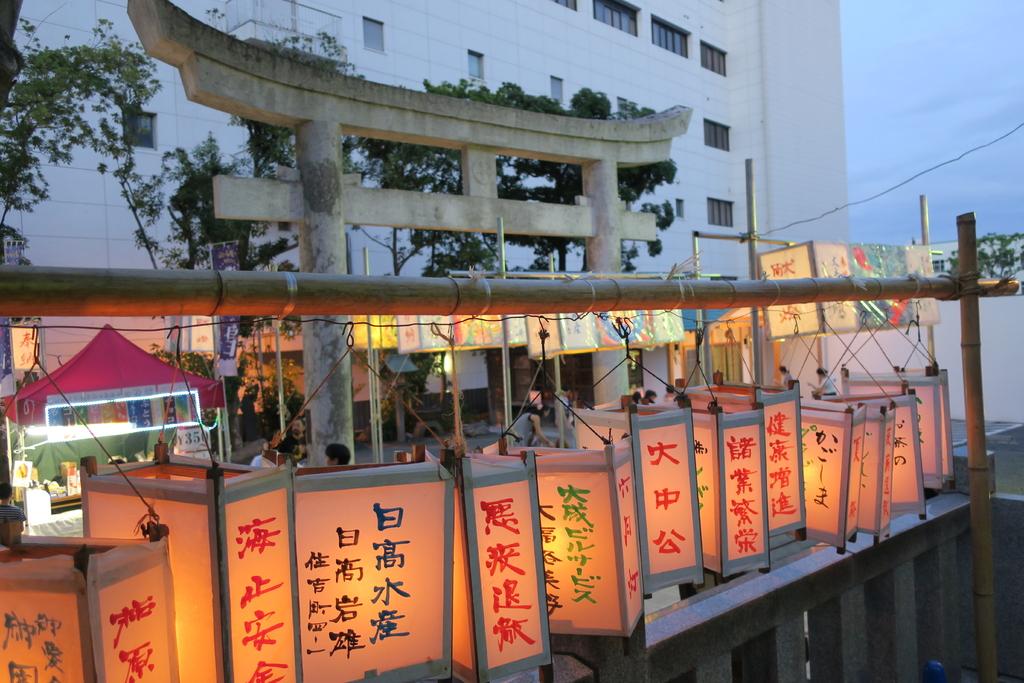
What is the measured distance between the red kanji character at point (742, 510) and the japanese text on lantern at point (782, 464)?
25 centimetres

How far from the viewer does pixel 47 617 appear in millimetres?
1729

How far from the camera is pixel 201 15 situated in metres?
17.4

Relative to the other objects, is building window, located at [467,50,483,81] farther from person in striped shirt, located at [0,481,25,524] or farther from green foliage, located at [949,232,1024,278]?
green foliage, located at [949,232,1024,278]

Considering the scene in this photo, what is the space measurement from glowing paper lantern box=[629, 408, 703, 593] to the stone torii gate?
5.73 m

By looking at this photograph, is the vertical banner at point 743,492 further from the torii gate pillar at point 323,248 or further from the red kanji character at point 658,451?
the torii gate pillar at point 323,248

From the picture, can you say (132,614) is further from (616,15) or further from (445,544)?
(616,15)

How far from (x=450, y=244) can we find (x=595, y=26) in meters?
11.6

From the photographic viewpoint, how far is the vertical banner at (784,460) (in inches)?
148

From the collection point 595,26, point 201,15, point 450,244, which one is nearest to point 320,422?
point 450,244

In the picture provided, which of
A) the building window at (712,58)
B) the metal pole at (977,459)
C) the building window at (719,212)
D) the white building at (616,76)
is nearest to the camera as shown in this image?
the metal pole at (977,459)

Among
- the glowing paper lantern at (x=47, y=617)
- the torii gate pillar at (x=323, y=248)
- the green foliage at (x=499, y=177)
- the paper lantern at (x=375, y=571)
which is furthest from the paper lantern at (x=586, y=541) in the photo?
the green foliage at (x=499, y=177)

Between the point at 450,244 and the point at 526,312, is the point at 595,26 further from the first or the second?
the point at 526,312

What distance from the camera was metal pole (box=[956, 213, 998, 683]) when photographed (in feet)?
14.6

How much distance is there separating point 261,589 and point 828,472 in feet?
10.0
